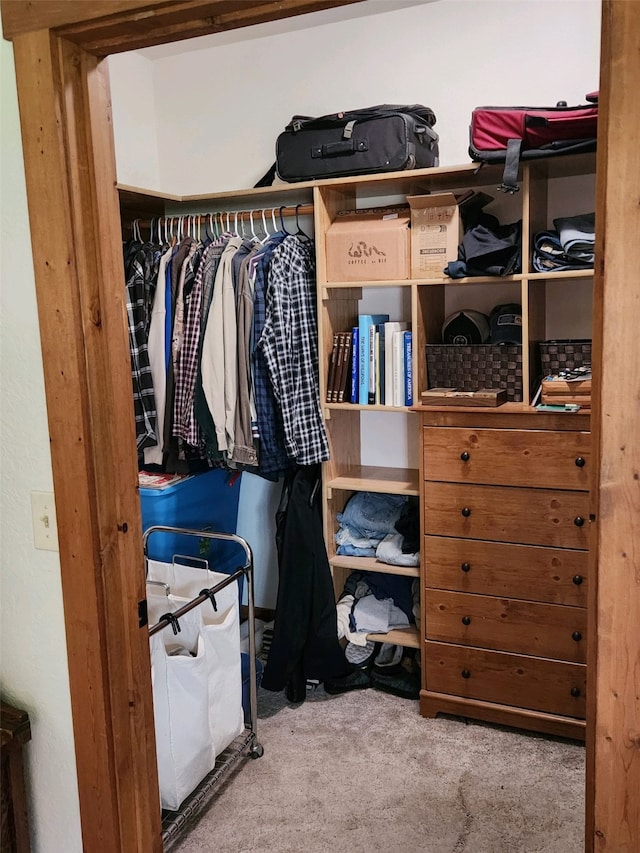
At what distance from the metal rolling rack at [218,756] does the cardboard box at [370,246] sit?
3.54ft

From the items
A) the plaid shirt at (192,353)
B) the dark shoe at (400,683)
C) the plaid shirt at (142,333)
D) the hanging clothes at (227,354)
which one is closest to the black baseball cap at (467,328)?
the hanging clothes at (227,354)

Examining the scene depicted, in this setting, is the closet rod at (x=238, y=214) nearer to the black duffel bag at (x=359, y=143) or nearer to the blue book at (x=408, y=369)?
the black duffel bag at (x=359, y=143)

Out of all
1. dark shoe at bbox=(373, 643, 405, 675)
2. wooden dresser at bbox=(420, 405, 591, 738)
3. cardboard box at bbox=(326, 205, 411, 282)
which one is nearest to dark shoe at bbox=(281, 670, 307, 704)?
dark shoe at bbox=(373, 643, 405, 675)

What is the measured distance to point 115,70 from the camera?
3.24 meters

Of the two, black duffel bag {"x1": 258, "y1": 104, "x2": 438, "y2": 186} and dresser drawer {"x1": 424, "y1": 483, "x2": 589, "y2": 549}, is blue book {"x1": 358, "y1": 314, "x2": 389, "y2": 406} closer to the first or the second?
dresser drawer {"x1": 424, "y1": 483, "x2": 589, "y2": 549}

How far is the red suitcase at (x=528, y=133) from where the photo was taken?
2.26 metres

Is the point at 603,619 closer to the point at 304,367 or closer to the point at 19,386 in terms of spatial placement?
the point at 19,386

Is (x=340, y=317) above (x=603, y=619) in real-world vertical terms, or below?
above

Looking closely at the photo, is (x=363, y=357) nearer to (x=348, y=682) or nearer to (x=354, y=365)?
(x=354, y=365)

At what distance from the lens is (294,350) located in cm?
283

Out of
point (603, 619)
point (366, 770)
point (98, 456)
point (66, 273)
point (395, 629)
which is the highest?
point (66, 273)

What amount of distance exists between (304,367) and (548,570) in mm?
1131

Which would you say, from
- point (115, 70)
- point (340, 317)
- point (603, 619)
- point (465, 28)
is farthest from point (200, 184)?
point (603, 619)

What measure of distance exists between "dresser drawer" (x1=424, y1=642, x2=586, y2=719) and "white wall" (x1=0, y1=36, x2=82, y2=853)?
4.98 ft
